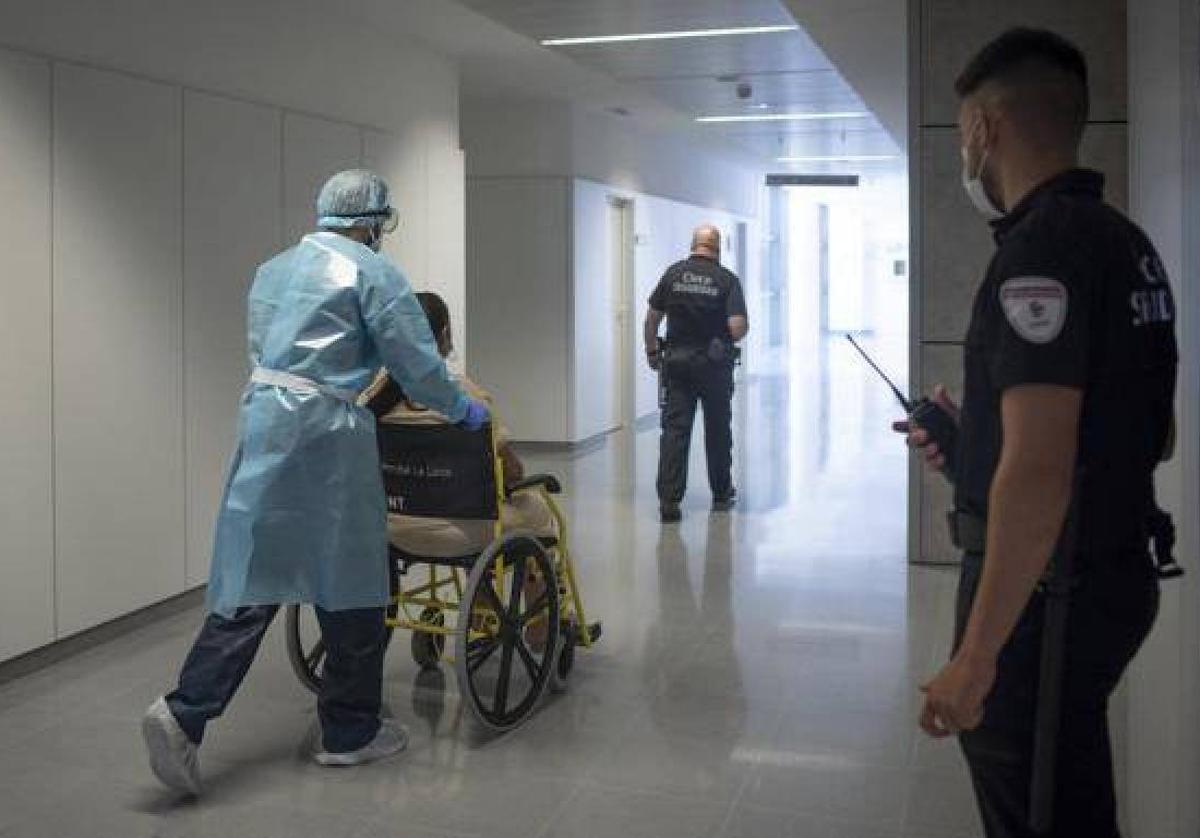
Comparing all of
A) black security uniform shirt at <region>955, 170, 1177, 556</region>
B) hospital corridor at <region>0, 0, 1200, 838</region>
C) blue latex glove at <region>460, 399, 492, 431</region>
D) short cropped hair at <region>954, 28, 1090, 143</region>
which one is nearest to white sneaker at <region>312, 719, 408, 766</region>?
hospital corridor at <region>0, 0, 1200, 838</region>

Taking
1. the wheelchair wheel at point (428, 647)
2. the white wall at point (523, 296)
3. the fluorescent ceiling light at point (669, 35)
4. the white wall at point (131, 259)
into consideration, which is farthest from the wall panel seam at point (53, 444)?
the white wall at point (523, 296)

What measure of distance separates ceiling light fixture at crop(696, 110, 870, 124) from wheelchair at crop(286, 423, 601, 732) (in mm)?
7477

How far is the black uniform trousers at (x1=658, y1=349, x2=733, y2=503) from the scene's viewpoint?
7.29 metres

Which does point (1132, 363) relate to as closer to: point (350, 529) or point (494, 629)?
Answer: point (350, 529)

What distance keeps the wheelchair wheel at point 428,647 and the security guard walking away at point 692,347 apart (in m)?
2.96

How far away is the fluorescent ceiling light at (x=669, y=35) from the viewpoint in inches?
272

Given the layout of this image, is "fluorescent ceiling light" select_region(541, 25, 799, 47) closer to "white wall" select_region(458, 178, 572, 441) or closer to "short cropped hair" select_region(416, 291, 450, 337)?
"white wall" select_region(458, 178, 572, 441)

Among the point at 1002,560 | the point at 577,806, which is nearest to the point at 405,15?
the point at 577,806

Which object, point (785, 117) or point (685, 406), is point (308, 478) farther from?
point (785, 117)

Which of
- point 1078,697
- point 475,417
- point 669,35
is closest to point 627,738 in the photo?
point 475,417

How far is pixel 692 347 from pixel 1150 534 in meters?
5.64

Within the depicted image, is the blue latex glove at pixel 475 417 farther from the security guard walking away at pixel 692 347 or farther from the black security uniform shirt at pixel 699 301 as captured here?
the black security uniform shirt at pixel 699 301

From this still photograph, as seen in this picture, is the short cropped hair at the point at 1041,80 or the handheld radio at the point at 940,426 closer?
the short cropped hair at the point at 1041,80

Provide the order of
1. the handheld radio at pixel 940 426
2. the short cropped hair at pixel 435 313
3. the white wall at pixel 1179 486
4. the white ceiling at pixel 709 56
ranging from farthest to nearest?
the white ceiling at pixel 709 56 < the short cropped hair at pixel 435 313 < the white wall at pixel 1179 486 < the handheld radio at pixel 940 426
